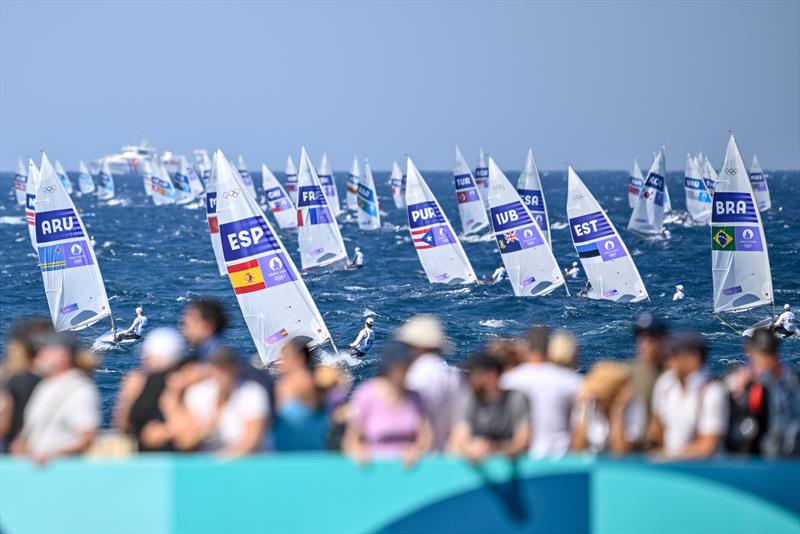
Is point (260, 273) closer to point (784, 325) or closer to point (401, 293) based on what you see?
point (784, 325)

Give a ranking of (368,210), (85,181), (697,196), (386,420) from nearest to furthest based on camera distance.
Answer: (386,420) → (368,210) → (697,196) → (85,181)

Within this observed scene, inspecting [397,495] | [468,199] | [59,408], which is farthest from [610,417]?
[468,199]

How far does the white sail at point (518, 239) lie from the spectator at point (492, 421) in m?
36.2

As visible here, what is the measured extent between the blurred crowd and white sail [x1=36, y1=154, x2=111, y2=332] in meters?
27.4

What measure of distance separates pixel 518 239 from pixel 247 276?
18177mm

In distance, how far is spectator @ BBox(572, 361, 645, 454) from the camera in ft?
30.0

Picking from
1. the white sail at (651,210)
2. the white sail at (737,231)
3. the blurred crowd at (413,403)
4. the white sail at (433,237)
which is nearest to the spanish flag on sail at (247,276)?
the white sail at (737,231)

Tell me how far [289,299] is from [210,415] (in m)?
20.7

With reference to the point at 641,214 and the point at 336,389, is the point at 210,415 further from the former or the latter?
the point at 641,214

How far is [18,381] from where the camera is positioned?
8.93m

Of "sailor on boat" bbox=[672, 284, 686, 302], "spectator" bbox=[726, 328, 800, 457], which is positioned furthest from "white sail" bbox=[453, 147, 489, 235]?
"spectator" bbox=[726, 328, 800, 457]

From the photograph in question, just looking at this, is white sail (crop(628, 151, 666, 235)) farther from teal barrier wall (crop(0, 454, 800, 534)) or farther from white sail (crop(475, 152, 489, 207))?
teal barrier wall (crop(0, 454, 800, 534))

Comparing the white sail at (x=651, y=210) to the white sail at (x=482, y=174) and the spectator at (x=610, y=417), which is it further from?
the spectator at (x=610, y=417)

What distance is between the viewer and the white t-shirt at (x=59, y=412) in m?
8.72
